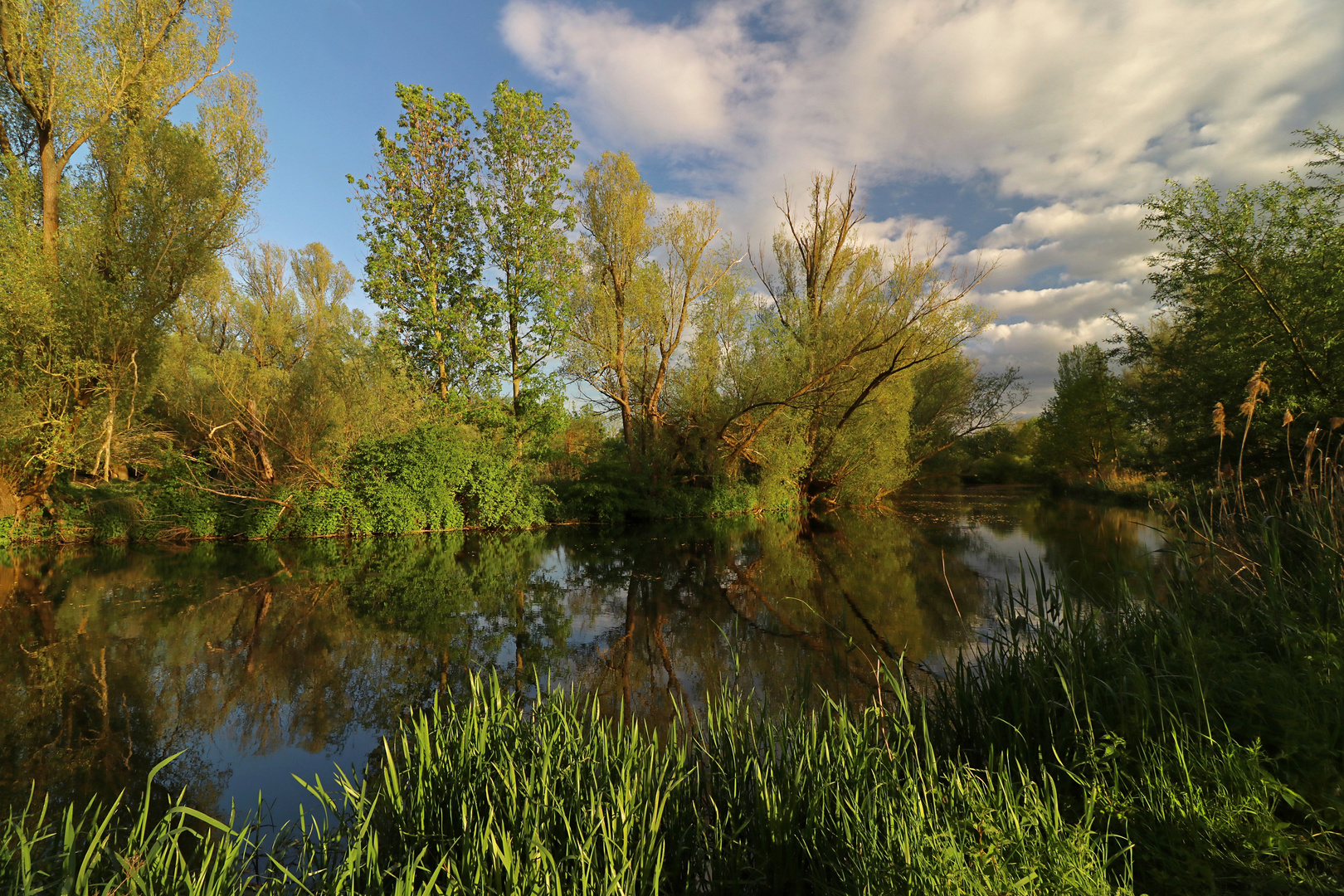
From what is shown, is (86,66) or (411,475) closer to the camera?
(86,66)

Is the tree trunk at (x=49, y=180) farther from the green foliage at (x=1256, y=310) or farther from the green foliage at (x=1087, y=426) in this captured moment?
the green foliage at (x=1087, y=426)

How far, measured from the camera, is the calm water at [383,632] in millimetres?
4227

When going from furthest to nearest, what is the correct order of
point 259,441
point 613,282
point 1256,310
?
point 613,282, point 259,441, point 1256,310

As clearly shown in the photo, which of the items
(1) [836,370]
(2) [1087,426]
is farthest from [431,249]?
(2) [1087,426]

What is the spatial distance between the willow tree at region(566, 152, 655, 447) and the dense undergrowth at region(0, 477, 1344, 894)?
706 inches

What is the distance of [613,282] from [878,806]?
69.2ft

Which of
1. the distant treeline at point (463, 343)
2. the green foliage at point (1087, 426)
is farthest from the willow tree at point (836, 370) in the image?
the green foliage at point (1087, 426)

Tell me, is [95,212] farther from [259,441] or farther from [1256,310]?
[1256,310]

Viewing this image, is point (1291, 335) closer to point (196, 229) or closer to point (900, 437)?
point (900, 437)

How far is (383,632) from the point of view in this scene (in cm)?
704

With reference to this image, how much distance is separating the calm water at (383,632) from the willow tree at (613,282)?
8485mm

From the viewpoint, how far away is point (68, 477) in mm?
14883

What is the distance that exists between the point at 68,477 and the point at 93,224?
6.56 m

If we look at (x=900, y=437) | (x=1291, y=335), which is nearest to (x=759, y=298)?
(x=900, y=437)
